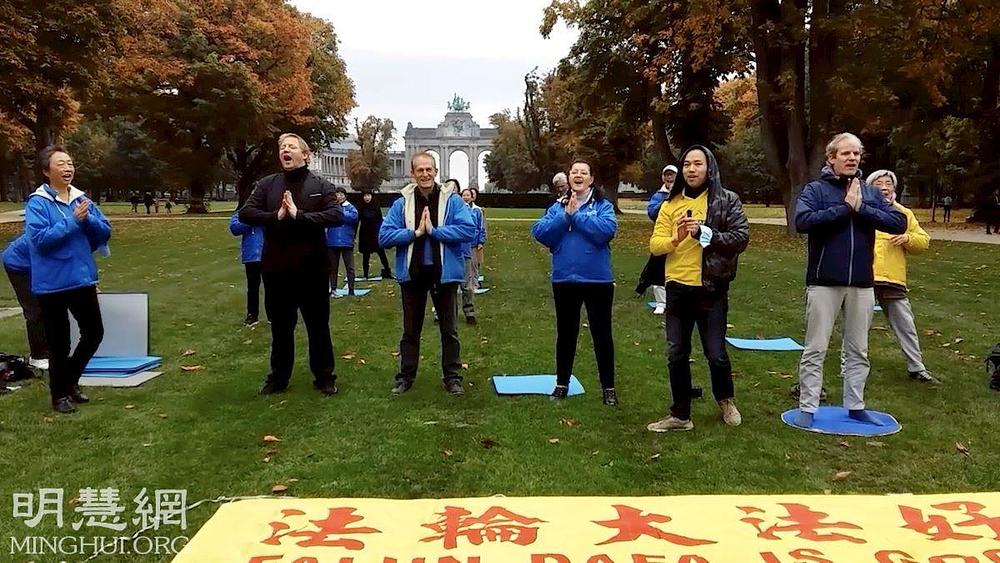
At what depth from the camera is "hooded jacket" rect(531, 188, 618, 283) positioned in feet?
19.7

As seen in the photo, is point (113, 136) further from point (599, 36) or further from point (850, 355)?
point (850, 355)

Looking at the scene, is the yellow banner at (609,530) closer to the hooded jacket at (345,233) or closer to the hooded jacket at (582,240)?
the hooded jacket at (582,240)

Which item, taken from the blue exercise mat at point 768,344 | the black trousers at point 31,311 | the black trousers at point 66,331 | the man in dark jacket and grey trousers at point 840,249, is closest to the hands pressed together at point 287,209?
the black trousers at point 66,331

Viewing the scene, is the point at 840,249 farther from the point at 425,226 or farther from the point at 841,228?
the point at 425,226

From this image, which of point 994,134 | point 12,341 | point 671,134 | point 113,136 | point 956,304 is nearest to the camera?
point 12,341

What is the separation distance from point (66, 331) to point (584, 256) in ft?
13.5

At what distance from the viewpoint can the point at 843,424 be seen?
5.60m

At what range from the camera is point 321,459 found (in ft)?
16.3

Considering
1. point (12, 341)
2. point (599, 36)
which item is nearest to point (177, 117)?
point (599, 36)

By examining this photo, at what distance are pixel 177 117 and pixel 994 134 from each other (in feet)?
120

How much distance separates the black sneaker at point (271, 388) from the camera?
6.60 metres

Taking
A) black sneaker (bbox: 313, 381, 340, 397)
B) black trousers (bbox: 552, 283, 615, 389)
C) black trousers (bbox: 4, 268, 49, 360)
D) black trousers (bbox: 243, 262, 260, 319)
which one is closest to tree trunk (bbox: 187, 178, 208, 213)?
black trousers (bbox: 243, 262, 260, 319)

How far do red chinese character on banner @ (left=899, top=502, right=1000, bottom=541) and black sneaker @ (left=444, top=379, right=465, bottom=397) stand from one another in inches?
140

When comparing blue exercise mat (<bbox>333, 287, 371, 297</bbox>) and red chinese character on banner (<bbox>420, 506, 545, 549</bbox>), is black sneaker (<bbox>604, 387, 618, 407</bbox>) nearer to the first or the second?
red chinese character on banner (<bbox>420, 506, 545, 549</bbox>)
